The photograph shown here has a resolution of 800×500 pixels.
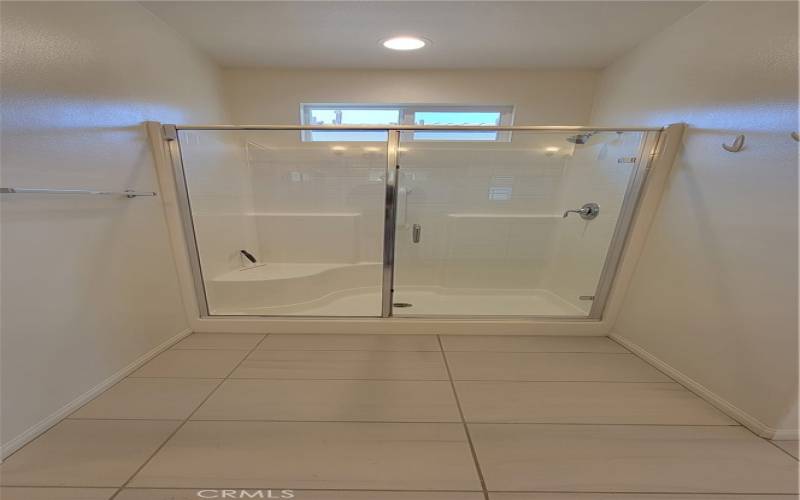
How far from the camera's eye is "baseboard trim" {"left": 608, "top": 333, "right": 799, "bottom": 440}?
1037 mm

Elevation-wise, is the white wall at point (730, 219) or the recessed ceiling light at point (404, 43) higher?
the recessed ceiling light at point (404, 43)

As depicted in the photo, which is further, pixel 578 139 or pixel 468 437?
pixel 578 139

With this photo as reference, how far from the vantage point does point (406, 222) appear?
2396 mm

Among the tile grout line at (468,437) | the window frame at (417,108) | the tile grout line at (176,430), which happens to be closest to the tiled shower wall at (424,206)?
the window frame at (417,108)

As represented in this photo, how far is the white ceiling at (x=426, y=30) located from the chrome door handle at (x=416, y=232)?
1.26m

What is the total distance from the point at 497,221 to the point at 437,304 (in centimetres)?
96

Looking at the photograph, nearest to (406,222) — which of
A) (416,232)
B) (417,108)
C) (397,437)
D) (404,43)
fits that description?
(416,232)

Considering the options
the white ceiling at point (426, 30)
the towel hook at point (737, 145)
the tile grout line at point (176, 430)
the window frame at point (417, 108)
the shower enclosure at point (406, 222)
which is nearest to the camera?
the tile grout line at point (176, 430)

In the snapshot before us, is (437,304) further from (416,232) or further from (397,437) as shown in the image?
(397,437)

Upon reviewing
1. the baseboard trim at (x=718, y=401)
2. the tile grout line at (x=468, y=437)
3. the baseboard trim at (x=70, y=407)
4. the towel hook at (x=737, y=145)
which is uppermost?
the towel hook at (x=737, y=145)

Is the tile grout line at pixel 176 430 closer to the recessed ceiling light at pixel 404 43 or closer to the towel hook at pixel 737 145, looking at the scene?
the recessed ceiling light at pixel 404 43

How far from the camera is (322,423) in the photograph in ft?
3.50

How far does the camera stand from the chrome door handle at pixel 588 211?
6.63 ft

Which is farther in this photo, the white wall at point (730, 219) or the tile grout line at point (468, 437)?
the white wall at point (730, 219)
